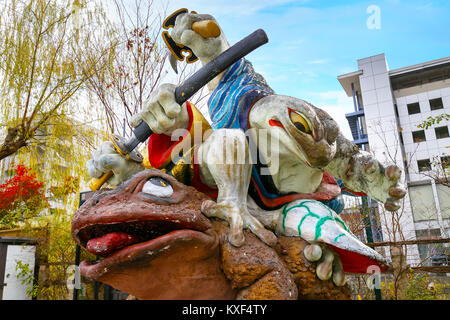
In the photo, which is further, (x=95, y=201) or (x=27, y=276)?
(x=27, y=276)

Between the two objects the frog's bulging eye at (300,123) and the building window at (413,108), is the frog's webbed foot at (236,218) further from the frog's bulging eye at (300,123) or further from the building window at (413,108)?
the building window at (413,108)

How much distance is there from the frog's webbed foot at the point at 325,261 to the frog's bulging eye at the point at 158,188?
489 mm

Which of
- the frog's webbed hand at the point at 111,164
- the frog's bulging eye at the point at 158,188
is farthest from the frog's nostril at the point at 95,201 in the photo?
the frog's webbed hand at the point at 111,164

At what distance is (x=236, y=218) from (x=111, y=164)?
0.59m

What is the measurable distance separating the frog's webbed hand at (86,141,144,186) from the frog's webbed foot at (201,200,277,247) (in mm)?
444

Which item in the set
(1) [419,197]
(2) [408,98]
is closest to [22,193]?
(1) [419,197]

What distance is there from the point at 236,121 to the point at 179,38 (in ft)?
1.56

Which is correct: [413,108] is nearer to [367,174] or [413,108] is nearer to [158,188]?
[367,174]

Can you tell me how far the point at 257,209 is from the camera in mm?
1331

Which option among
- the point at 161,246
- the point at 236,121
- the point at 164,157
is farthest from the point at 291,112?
the point at 161,246

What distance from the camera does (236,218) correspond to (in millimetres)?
1141

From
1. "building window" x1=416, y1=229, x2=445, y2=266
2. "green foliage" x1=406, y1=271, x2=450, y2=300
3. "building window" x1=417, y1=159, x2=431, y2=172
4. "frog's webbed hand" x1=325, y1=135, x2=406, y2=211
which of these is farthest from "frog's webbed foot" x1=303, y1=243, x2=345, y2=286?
"building window" x1=417, y1=159, x2=431, y2=172

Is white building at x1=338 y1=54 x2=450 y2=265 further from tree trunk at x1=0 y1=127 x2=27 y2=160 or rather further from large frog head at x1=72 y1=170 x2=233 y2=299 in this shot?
large frog head at x1=72 y1=170 x2=233 y2=299
